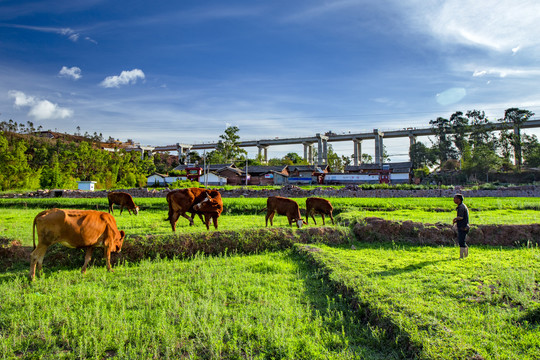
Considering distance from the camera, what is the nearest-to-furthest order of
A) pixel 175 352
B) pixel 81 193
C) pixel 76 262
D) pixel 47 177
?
pixel 175 352 → pixel 76 262 → pixel 81 193 → pixel 47 177

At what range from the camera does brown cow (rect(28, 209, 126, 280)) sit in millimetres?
7367

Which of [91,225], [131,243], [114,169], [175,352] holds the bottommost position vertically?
[175,352]

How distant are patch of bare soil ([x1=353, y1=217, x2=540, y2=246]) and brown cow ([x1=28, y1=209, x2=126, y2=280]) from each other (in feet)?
27.7

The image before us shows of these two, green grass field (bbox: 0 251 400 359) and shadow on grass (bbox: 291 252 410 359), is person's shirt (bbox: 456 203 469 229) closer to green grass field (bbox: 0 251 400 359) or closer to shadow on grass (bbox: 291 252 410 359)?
shadow on grass (bbox: 291 252 410 359)

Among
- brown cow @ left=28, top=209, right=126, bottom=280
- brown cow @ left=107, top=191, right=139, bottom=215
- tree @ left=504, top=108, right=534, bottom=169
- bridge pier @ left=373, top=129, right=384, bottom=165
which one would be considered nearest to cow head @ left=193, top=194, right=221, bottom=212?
brown cow @ left=28, top=209, right=126, bottom=280

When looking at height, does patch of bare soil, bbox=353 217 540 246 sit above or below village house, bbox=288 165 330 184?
below

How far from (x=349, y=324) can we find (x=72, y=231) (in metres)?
6.26

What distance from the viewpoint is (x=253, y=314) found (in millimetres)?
5430

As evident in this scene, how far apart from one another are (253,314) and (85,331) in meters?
2.49

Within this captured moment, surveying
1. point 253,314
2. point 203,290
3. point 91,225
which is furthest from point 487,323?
point 91,225

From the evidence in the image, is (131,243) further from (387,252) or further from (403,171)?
(403,171)

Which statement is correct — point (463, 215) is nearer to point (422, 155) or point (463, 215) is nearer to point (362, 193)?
point (362, 193)

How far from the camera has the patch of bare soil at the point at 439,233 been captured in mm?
11164

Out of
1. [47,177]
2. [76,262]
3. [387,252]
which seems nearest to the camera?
[76,262]
